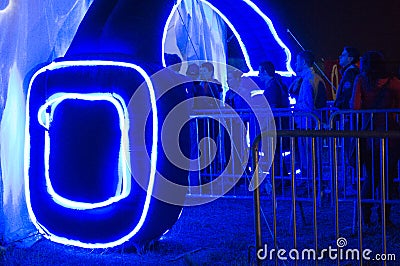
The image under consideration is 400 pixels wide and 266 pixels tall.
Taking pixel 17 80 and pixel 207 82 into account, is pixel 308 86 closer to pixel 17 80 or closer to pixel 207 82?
pixel 207 82

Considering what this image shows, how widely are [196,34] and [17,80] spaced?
532cm

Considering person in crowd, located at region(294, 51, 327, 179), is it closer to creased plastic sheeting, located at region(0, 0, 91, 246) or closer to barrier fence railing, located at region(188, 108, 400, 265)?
barrier fence railing, located at region(188, 108, 400, 265)

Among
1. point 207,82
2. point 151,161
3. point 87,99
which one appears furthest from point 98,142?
point 207,82

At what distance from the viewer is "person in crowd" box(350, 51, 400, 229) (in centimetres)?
674

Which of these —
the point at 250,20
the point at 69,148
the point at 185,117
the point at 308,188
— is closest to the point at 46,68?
the point at 69,148

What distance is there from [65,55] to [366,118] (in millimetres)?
3202

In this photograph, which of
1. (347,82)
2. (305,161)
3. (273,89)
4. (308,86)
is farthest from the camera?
(273,89)

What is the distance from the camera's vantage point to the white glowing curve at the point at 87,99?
19.4 feet

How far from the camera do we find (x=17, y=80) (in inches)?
251

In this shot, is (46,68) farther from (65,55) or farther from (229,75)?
(229,75)

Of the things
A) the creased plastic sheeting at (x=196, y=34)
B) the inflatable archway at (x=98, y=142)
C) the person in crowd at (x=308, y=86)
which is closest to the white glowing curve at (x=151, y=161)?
the inflatable archway at (x=98, y=142)

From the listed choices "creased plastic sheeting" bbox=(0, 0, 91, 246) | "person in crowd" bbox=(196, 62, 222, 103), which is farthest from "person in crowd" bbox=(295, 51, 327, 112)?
"creased plastic sheeting" bbox=(0, 0, 91, 246)

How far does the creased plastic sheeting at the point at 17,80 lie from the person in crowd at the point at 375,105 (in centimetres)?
328

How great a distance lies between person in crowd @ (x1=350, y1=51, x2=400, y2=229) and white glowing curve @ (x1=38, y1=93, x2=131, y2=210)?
2.56 meters
